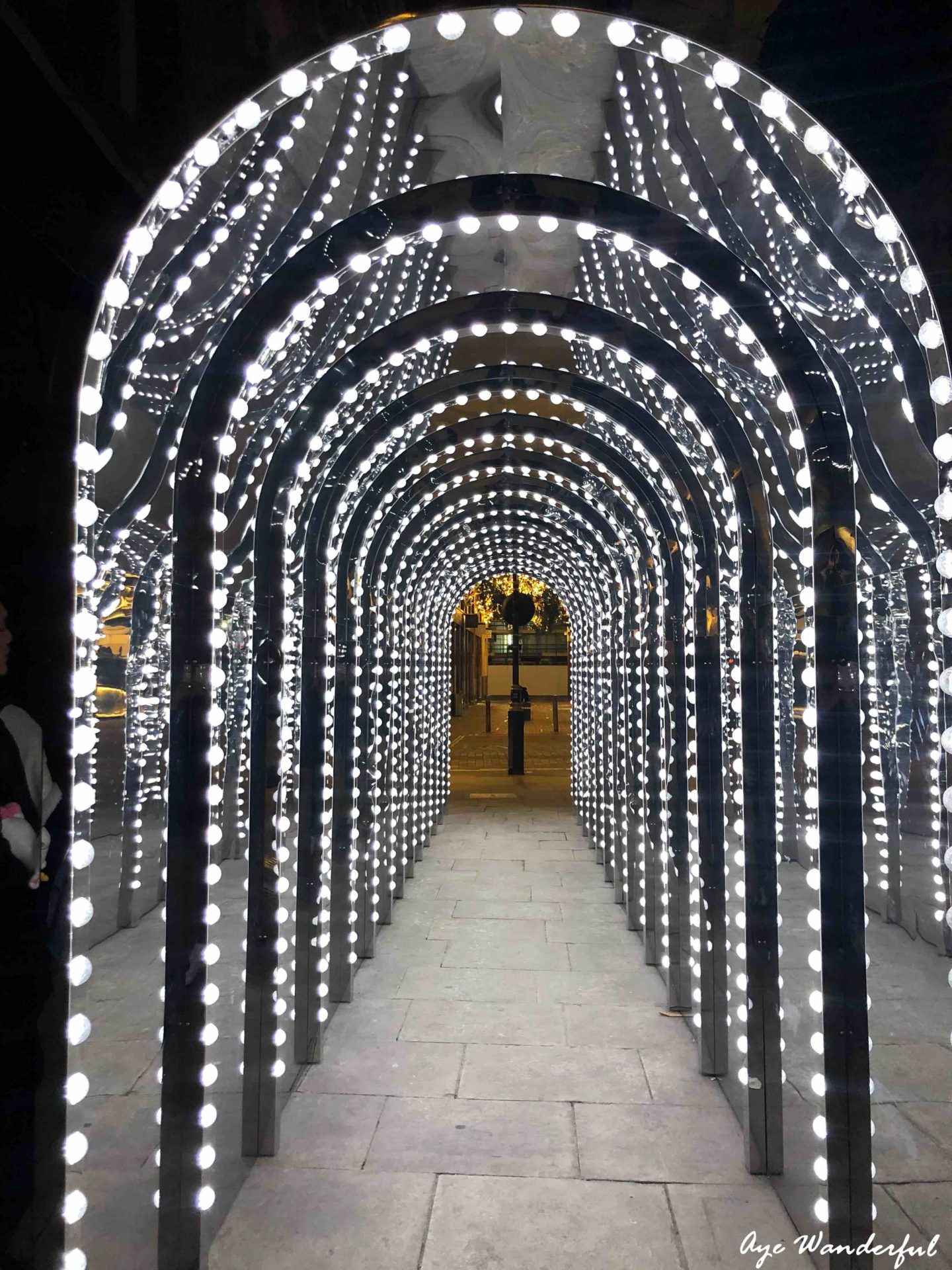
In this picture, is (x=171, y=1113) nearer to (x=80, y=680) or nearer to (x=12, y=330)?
(x=80, y=680)

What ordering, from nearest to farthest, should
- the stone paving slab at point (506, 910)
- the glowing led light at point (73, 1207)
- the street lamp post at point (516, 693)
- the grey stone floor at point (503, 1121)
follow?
the glowing led light at point (73, 1207)
the grey stone floor at point (503, 1121)
the stone paving slab at point (506, 910)
the street lamp post at point (516, 693)

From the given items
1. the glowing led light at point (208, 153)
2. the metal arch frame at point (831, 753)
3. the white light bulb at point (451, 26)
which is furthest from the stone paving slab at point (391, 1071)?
the white light bulb at point (451, 26)

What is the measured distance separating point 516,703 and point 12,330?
12534mm

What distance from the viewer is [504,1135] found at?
321cm

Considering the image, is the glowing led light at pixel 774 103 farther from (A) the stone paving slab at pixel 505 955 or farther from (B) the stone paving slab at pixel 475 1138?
(A) the stone paving slab at pixel 505 955

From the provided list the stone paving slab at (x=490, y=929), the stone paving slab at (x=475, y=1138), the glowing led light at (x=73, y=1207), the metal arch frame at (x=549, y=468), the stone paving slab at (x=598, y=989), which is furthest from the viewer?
the stone paving slab at (x=490, y=929)

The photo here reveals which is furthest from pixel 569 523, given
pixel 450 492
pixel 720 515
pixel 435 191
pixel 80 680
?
pixel 80 680

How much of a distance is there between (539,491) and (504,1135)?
176 inches

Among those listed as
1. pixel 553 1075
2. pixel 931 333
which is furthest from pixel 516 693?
pixel 931 333

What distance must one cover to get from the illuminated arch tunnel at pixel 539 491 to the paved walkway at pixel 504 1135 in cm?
18

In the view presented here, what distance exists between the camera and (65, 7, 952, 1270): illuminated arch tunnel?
7.48 ft

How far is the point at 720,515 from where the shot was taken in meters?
→ 3.80

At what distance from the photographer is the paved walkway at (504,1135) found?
259 centimetres

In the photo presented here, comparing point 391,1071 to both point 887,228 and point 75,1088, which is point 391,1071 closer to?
point 75,1088
